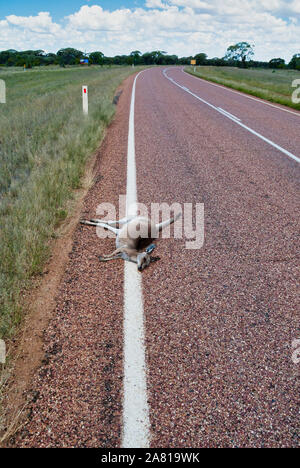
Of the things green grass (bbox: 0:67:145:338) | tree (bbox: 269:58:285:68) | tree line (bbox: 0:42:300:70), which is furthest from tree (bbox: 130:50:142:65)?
green grass (bbox: 0:67:145:338)

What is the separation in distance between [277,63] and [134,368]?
134723 mm

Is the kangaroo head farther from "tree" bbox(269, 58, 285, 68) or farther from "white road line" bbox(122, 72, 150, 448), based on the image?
"tree" bbox(269, 58, 285, 68)

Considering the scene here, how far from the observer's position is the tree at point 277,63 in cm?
10755

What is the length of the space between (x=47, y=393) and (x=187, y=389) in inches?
34.8

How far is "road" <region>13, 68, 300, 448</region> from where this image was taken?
1837 millimetres

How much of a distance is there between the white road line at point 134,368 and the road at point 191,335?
0.05ft

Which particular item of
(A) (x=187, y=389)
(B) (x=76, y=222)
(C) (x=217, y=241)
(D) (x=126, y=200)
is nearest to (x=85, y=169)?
(D) (x=126, y=200)

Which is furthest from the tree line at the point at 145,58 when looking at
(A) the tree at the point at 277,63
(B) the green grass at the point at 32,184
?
(B) the green grass at the point at 32,184

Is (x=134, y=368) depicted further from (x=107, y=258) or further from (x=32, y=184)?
(x=32, y=184)

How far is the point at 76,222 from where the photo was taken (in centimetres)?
402

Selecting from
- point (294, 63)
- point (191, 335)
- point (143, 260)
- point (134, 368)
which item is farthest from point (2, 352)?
point (294, 63)

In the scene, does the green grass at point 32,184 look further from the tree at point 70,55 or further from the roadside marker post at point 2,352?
the tree at point 70,55

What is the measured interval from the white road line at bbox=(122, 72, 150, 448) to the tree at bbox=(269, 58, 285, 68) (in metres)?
125

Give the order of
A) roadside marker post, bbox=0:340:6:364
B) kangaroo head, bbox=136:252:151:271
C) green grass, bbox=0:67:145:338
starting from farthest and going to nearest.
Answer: kangaroo head, bbox=136:252:151:271 → green grass, bbox=0:67:145:338 → roadside marker post, bbox=0:340:6:364
